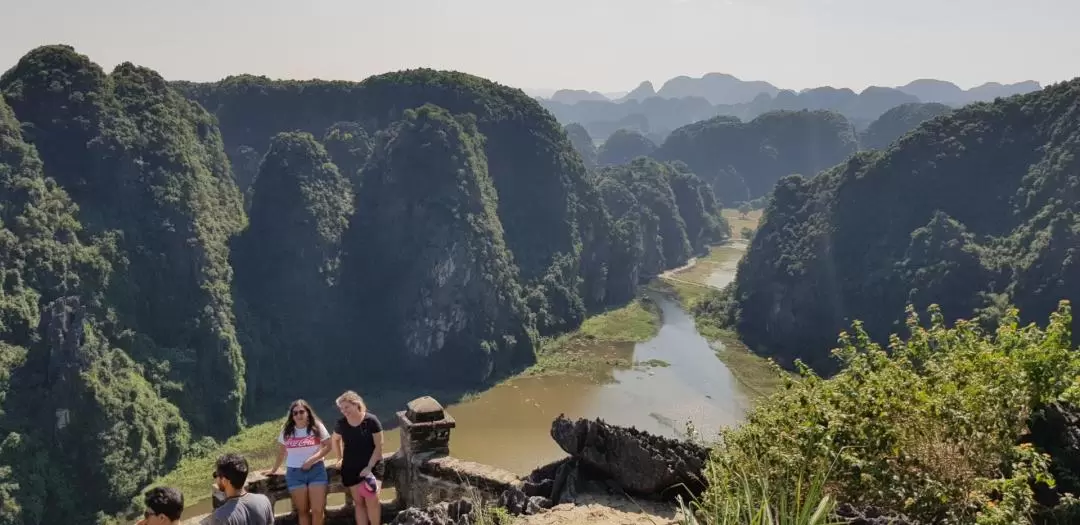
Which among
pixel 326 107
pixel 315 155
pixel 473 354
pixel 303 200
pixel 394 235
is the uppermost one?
pixel 326 107

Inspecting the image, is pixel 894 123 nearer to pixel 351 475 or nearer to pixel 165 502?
pixel 351 475

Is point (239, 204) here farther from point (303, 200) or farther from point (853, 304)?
point (853, 304)

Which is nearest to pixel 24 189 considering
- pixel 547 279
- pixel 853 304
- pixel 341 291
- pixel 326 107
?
pixel 341 291

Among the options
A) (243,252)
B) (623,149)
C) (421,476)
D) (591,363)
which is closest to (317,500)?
(421,476)

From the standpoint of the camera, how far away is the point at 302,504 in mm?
6645

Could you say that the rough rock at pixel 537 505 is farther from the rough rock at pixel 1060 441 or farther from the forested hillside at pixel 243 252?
the forested hillside at pixel 243 252

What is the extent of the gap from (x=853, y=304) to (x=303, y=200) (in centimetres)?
3845

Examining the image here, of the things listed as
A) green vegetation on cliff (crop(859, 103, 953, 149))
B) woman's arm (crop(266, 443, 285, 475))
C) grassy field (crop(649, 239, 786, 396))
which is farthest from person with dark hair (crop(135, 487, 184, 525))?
green vegetation on cliff (crop(859, 103, 953, 149))

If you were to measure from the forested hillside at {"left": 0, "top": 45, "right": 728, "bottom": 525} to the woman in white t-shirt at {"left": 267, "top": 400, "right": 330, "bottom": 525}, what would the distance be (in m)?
23.7

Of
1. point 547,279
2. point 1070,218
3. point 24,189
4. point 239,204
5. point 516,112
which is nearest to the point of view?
point 24,189

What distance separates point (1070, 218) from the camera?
121 feet

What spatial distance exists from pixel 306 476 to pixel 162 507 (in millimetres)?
2170

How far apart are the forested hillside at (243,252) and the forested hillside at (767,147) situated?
242ft

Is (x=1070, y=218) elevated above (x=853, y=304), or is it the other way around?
(x=1070, y=218)
